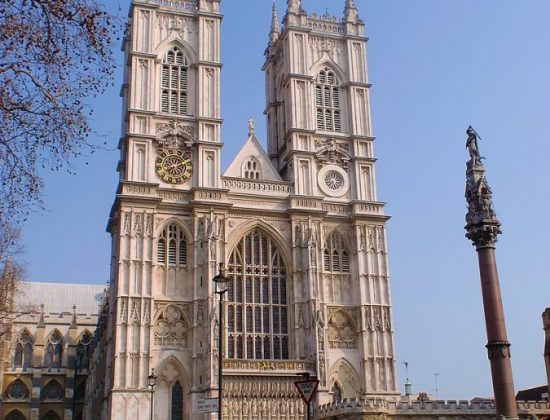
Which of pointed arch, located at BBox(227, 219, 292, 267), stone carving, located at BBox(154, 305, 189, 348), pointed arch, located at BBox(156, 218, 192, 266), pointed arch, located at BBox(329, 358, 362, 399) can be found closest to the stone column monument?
pointed arch, located at BBox(227, 219, 292, 267)

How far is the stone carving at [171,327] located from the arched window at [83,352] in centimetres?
2752

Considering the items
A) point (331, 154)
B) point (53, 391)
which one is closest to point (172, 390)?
point (331, 154)

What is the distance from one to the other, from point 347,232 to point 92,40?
36.0 metres

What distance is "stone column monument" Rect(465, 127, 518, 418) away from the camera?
2341 centimetres

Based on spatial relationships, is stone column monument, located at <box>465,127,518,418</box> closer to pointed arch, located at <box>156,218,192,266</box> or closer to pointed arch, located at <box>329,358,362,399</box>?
pointed arch, located at <box>329,358,362,399</box>

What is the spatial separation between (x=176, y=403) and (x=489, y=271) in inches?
841

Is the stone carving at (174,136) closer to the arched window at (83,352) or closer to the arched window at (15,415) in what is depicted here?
the arched window at (83,352)

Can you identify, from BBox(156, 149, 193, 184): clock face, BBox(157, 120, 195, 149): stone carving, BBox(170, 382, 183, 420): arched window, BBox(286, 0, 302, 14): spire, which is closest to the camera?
BBox(170, 382, 183, 420): arched window

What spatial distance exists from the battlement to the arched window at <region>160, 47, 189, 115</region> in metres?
20.4

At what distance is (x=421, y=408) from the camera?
37.8m

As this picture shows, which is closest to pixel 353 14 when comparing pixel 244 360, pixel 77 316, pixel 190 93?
pixel 190 93

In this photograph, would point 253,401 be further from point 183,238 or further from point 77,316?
point 77,316

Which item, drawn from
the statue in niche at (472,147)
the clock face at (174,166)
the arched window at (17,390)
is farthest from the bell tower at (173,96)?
the arched window at (17,390)

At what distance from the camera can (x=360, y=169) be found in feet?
156
